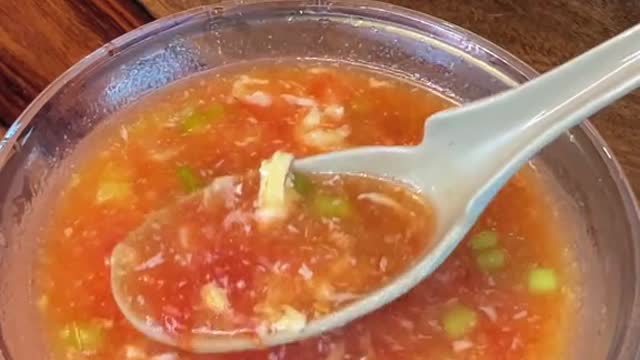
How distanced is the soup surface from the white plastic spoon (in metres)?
0.02

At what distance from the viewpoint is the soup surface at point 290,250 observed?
3.65 feet

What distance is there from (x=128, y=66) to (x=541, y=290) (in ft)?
1.91

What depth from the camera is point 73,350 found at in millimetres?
1146

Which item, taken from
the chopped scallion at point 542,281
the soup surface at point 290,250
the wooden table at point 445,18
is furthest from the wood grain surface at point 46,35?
the chopped scallion at point 542,281

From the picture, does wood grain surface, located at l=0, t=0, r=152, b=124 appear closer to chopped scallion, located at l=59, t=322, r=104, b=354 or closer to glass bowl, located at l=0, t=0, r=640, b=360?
glass bowl, located at l=0, t=0, r=640, b=360

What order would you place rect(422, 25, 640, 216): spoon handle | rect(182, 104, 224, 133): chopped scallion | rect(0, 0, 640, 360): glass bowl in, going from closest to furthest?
rect(422, 25, 640, 216): spoon handle → rect(0, 0, 640, 360): glass bowl → rect(182, 104, 224, 133): chopped scallion

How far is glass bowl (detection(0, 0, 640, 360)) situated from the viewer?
119 cm

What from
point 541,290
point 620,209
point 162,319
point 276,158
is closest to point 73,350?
point 162,319

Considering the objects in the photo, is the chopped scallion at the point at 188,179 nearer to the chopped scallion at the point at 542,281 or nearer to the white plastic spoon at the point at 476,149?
the white plastic spoon at the point at 476,149

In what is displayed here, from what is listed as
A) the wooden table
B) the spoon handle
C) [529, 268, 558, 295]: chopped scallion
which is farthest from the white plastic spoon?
the wooden table

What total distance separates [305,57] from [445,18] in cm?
21

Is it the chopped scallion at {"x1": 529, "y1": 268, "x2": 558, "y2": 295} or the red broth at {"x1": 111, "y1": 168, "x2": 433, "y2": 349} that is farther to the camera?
the chopped scallion at {"x1": 529, "y1": 268, "x2": 558, "y2": 295}

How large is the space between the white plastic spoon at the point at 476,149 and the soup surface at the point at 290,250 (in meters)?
0.02

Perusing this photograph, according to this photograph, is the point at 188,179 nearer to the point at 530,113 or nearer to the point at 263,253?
the point at 263,253
